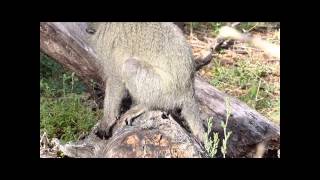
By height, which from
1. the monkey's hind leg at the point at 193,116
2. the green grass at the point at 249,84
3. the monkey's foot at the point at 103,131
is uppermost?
the green grass at the point at 249,84

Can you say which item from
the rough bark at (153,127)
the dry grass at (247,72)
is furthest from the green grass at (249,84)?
the rough bark at (153,127)

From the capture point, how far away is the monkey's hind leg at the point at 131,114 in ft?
15.2

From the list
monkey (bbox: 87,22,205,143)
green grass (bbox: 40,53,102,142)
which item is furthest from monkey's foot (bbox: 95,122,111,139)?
green grass (bbox: 40,53,102,142)

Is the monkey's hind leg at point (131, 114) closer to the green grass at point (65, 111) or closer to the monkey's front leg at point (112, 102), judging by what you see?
the monkey's front leg at point (112, 102)

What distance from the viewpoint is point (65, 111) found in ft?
19.6

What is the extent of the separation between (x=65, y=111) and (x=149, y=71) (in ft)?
4.96

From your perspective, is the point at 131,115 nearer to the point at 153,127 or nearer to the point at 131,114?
the point at 131,114

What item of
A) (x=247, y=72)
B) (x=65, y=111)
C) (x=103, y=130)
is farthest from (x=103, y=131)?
(x=247, y=72)

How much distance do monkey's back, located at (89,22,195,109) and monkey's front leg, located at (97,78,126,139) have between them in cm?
9

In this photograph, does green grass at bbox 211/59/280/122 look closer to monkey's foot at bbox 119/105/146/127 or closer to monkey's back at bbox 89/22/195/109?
monkey's back at bbox 89/22/195/109

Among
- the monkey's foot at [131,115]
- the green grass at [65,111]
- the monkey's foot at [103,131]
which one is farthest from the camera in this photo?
the green grass at [65,111]

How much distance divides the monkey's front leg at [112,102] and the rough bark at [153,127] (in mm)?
154

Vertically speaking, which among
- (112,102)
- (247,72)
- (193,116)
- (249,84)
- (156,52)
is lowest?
(193,116)

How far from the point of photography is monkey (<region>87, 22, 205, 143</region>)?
4.88 meters
